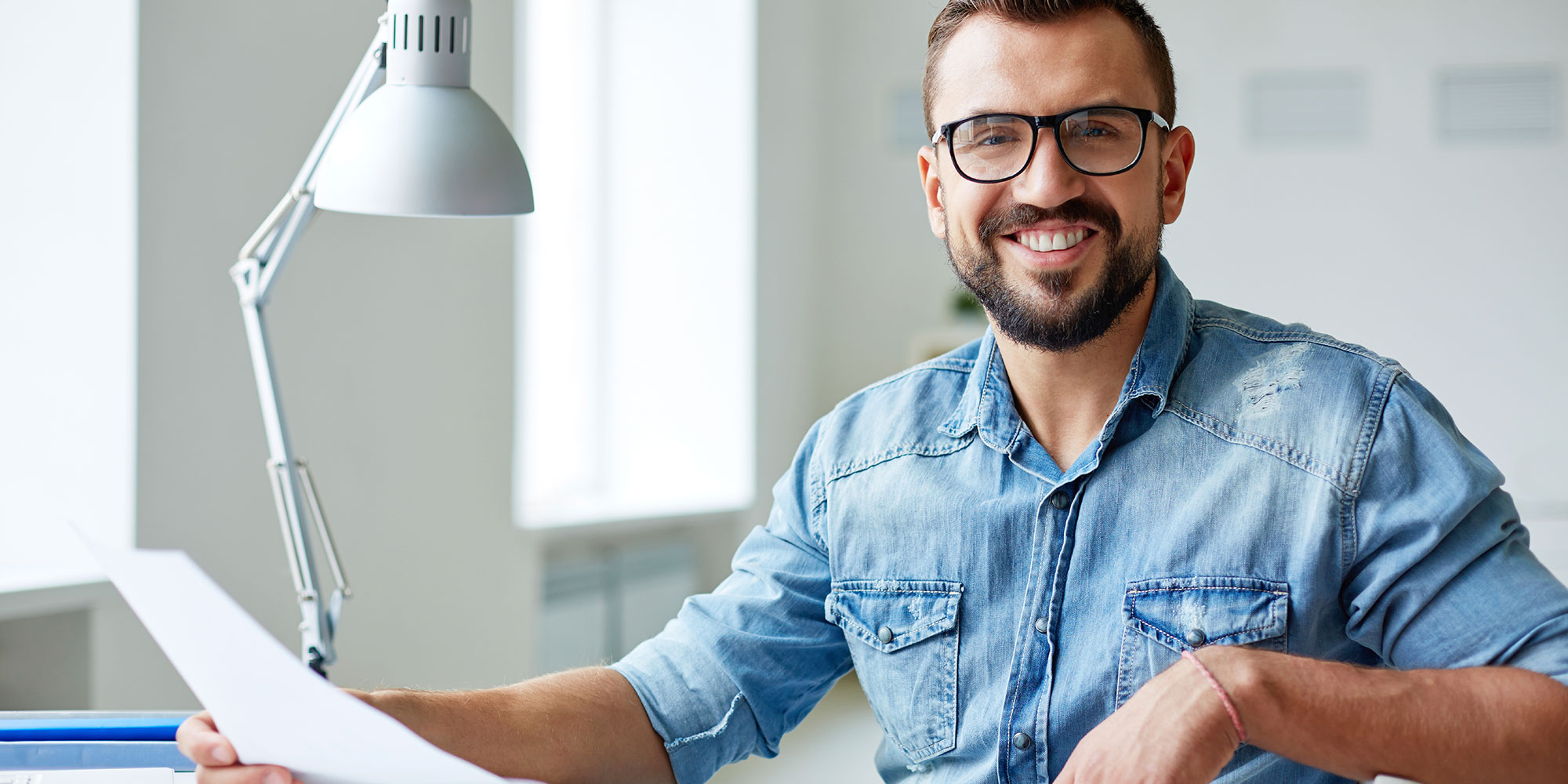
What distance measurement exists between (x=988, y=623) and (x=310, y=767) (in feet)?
2.05

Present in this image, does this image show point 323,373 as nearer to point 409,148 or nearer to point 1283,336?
point 409,148

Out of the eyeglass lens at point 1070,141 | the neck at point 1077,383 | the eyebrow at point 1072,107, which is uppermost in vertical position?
the eyebrow at point 1072,107

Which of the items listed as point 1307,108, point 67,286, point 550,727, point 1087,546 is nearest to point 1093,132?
point 1087,546

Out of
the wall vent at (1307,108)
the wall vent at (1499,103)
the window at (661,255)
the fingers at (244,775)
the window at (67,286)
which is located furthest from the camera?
the wall vent at (1307,108)

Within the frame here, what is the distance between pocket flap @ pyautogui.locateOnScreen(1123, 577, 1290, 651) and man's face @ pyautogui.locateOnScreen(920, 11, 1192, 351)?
25 cm

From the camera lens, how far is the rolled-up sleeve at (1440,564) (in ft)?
3.22

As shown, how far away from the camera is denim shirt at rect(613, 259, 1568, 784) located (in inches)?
41.3

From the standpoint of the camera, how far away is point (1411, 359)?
14.6 feet

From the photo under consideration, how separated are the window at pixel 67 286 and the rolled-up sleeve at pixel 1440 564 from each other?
1880 millimetres

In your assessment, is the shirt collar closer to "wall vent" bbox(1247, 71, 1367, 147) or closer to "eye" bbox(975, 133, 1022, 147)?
"eye" bbox(975, 133, 1022, 147)

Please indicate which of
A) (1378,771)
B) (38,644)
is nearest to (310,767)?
(1378,771)

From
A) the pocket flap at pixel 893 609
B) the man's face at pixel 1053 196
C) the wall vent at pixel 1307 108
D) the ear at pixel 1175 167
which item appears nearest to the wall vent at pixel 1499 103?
the wall vent at pixel 1307 108

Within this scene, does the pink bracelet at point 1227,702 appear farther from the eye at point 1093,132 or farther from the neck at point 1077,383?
the eye at point 1093,132

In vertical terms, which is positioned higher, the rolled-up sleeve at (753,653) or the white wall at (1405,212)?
the white wall at (1405,212)
